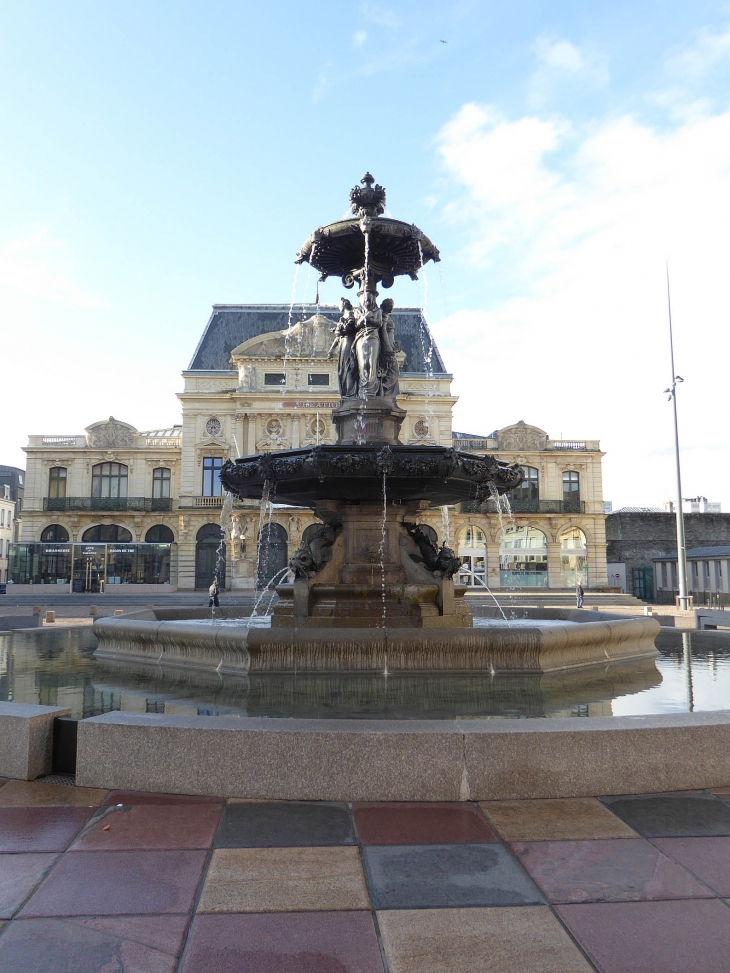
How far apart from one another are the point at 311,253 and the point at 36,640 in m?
7.93

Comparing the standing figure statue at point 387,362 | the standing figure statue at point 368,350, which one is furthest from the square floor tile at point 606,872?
the standing figure statue at point 387,362

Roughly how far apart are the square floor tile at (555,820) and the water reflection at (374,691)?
163 cm

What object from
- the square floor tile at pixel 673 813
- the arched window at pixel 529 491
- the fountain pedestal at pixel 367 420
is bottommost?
the square floor tile at pixel 673 813

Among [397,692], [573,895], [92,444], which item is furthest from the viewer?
[92,444]

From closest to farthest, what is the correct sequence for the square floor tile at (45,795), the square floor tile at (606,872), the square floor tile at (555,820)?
1. the square floor tile at (606,872)
2. the square floor tile at (555,820)
3. the square floor tile at (45,795)

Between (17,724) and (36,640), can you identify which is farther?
(36,640)

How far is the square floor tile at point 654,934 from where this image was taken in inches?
98.2

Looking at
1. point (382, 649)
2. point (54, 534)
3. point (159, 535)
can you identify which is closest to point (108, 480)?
point (54, 534)

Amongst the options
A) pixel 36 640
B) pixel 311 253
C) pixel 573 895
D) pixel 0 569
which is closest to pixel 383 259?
pixel 311 253

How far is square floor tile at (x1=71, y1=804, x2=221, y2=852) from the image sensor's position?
11.5 ft

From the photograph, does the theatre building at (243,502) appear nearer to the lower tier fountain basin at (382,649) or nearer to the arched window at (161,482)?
the arched window at (161,482)

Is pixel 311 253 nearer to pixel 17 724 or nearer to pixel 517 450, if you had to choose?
pixel 17 724

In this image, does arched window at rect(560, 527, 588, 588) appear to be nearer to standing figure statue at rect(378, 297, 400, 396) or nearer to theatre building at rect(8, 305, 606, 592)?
theatre building at rect(8, 305, 606, 592)

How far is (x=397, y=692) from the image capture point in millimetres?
6902
